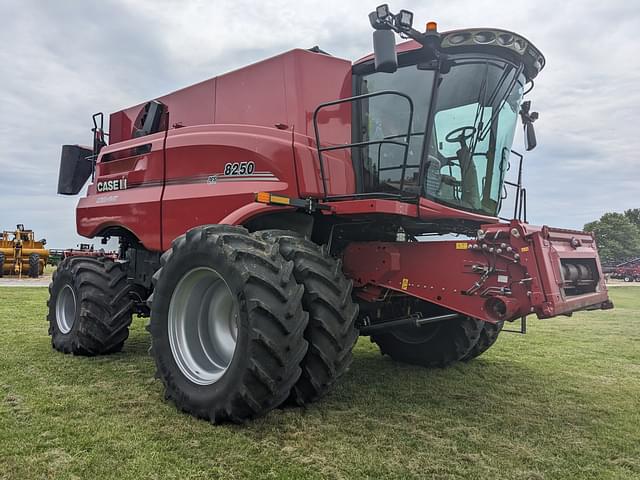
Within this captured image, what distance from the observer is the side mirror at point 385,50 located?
3750 millimetres

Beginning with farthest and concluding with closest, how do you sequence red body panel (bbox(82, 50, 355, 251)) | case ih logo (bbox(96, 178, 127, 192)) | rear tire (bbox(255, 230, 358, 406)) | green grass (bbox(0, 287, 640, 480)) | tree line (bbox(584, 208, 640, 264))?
tree line (bbox(584, 208, 640, 264)) < case ih logo (bbox(96, 178, 127, 192)) < red body panel (bbox(82, 50, 355, 251)) < rear tire (bbox(255, 230, 358, 406)) < green grass (bbox(0, 287, 640, 480))

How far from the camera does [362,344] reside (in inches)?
291

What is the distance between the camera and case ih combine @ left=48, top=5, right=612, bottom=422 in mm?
3740

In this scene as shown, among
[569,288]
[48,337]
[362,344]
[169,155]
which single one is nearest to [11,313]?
[48,337]

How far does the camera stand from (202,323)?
448 centimetres

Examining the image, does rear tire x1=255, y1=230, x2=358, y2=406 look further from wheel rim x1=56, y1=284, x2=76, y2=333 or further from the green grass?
wheel rim x1=56, y1=284, x2=76, y2=333

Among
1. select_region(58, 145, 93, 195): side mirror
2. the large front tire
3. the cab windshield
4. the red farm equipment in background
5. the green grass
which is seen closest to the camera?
the green grass

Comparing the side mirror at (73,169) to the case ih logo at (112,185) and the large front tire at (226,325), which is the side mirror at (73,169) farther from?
the large front tire at (226,325)

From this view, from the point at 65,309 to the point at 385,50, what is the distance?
205 inches

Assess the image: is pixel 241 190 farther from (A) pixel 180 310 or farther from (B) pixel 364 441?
(B) pixel 364 441

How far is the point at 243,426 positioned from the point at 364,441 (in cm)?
84

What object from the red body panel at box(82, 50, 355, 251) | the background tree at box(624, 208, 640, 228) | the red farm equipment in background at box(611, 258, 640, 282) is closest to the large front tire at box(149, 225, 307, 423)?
the red body panel at box(82, 50, 355, 251)

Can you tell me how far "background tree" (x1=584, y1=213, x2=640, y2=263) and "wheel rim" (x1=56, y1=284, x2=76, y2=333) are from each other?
44.7m

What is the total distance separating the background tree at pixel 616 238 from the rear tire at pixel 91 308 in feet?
146
